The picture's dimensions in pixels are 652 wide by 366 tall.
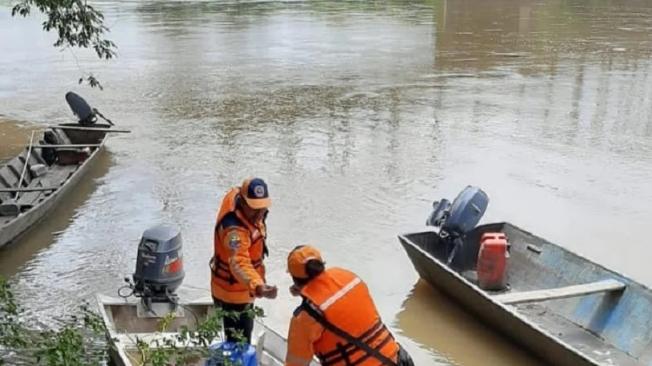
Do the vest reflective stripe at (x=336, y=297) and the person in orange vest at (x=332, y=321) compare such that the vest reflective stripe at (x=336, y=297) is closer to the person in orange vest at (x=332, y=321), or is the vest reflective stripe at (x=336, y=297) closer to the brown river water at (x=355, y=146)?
the person in orange vest at (x=332, y=321)

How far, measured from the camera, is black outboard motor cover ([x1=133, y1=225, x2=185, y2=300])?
6.11 meters

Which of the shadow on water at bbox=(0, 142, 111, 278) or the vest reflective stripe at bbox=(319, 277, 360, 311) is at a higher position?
the vest reflective stripe at bbox=(319, 277, 360, 311)

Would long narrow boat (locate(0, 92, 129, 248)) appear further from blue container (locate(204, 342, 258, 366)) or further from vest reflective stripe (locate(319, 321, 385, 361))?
vest reflective stripe (locate(319, 321, 385, 361))

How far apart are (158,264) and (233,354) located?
1.65 metres

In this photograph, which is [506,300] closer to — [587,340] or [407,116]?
[587,340]

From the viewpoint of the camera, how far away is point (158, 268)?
20.1ft

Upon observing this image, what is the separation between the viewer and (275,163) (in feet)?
41.2

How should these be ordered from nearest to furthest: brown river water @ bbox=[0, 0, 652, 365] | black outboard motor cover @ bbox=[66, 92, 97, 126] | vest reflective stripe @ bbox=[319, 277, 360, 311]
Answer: vest reflective stripe @ bbox=[319, 277, 360, 311] → brown river water @ bbox=[0, 0, 652, 365] → black outboard motor cover @ bbox=[66, 92, 97, 126]

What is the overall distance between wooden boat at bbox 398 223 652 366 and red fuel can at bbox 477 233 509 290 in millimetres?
108

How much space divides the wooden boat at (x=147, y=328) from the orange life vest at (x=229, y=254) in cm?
50

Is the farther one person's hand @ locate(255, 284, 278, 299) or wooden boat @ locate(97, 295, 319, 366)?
wooden boat @ locate(97, 295, 319, 366)

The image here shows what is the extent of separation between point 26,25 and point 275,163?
21.0 meters

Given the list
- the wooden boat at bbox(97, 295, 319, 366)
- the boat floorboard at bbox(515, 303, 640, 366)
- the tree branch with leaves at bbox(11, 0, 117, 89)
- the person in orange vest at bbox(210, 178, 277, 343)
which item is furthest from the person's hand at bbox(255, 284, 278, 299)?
the tree branch with leaves at bbox(11, 0, 117, 89)

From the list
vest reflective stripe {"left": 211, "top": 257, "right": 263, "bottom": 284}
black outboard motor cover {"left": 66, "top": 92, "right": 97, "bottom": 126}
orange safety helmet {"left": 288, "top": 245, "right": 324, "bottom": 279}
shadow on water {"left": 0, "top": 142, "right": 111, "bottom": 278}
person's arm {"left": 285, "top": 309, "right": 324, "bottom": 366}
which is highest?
orange safety helmet {"left": 288, "top": 245, "right": 324, "bottom": 279}
